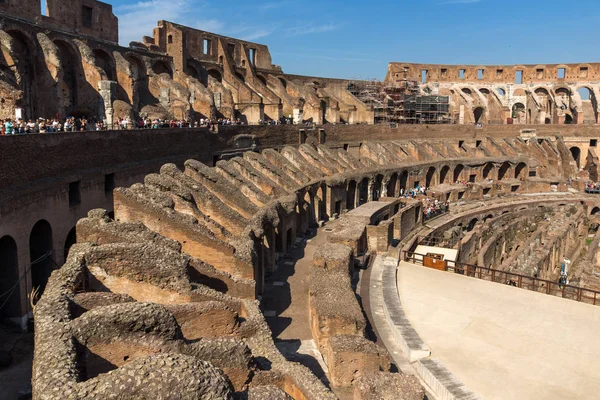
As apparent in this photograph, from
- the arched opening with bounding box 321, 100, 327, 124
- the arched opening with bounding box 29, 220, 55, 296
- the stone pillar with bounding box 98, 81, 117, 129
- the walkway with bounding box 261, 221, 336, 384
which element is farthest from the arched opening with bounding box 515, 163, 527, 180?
the arched opening with bounding box 29, 220, 55, 296

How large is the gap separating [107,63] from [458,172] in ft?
73.7

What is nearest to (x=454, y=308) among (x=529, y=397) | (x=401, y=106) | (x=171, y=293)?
(x=529, y=397)

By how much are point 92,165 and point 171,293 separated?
738 centimetres

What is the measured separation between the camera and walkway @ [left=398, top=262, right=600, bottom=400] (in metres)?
8.91

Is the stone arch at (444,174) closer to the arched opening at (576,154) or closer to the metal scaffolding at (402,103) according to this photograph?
the metal scaffolding at (402,103)

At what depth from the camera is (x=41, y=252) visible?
1318 cm

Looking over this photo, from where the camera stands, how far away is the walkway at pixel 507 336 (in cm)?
891

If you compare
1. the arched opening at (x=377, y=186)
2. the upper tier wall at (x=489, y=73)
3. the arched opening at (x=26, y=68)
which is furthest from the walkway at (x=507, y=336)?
the upper tier wall at (x=489, y=73)

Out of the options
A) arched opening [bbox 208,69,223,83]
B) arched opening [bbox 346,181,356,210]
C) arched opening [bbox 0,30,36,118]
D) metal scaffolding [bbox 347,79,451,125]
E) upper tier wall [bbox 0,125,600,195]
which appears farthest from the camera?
metal scaffolding [bbox 347,79,451,125]

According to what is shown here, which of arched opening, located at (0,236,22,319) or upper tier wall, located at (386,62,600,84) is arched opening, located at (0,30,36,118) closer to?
arched opening, located at (0,236,22,319)

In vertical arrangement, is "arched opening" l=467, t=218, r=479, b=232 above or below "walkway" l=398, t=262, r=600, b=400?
below

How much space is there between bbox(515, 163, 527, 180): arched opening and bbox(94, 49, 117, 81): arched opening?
26.3 m

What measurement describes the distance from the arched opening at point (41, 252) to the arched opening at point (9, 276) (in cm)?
116

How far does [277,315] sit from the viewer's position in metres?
11.5
